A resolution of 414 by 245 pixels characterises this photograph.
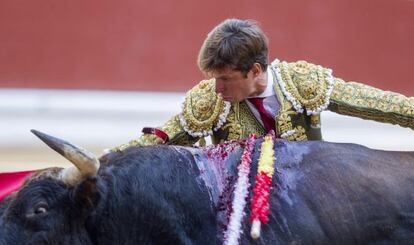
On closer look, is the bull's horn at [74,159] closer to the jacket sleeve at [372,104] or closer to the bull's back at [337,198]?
the bull's back at [337,198]

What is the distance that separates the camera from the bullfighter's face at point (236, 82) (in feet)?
11.6

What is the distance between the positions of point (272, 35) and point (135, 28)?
3.58 ft

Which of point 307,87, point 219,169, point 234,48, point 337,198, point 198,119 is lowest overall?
point 337,198

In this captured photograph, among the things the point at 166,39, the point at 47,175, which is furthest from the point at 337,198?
the point at 166,39

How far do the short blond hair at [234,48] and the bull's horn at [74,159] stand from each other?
2.38 feet

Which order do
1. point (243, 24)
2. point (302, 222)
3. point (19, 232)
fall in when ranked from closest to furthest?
point (19, 232)
point (302, 222)
point (243, 24)

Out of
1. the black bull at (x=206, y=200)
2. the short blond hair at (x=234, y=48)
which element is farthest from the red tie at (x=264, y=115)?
the black bull at (x=206, y=200)

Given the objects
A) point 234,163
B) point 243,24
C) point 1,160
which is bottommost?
point 1,160

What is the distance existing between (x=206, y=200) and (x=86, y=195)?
15.7 inches

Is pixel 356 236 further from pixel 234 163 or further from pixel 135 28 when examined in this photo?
pixel 135 28

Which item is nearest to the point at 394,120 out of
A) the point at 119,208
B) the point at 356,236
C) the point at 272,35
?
the point at 356,236

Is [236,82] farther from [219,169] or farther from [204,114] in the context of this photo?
[219,169]

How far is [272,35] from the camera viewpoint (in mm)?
7805

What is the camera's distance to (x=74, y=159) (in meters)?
2.91
